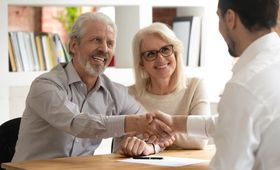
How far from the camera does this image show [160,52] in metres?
3.40

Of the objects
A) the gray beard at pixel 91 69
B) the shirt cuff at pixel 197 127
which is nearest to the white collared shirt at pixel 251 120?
the shirt cuff at pixel 197 127

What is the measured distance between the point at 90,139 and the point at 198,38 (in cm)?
188

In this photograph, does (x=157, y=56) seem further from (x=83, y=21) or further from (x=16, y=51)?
(x=16, y=51)

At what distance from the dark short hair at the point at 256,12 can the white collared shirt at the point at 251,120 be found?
0.45 feet

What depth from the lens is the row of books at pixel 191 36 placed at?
4695mm

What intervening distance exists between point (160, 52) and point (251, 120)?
1.62 m

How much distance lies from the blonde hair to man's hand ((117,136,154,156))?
0.61 meters

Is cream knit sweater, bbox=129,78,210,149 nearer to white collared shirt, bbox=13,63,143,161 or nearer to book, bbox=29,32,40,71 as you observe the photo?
white collared shirt, bbox=13,63,143,161

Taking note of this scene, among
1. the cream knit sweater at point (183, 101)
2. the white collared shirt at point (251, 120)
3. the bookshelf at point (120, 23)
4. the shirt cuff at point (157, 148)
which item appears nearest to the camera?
the white collared shirt at point (251, 120)

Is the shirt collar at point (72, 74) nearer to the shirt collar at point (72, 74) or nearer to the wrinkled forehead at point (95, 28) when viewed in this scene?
the shirt collar at point (72, 74)

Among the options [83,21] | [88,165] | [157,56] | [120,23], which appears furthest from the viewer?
[120,23]

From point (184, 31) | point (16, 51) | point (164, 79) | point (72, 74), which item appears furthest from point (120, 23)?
point (72, 74)

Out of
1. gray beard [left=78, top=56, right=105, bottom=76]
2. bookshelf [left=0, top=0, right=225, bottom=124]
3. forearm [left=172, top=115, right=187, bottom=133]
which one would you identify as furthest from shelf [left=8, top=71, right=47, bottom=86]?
forearm [left=172, top=115, right=187, bottom=133]

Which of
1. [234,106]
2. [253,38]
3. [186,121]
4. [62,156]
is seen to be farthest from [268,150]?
[62,156]
